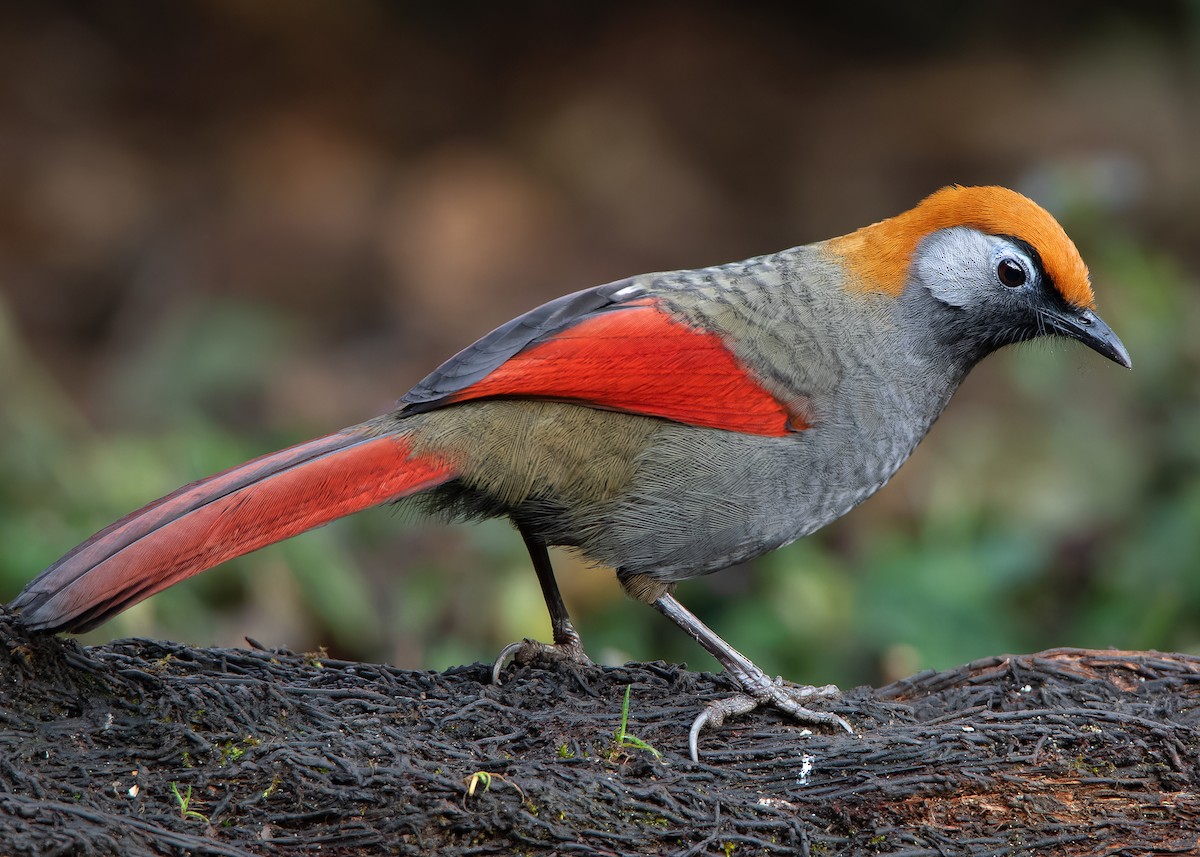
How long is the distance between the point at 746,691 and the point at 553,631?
2.36ft

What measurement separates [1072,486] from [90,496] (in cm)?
457

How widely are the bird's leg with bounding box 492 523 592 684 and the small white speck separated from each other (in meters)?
Answer: 0.93

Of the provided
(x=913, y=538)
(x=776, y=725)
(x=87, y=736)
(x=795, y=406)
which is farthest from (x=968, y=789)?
(x=913, y=538)

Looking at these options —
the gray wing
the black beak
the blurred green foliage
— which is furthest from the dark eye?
the gray wing

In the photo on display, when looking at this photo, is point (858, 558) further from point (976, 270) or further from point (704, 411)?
point (704, 411)

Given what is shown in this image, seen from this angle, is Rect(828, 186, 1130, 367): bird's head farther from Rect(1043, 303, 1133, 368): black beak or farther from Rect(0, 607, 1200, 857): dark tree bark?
Rect(0, 607, 1200, 857): dark tree bark

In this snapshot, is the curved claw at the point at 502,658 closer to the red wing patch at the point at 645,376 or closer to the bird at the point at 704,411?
the bird at the point at 704,411

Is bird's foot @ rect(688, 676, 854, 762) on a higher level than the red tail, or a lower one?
lower

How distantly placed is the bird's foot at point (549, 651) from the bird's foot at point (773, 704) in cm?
54

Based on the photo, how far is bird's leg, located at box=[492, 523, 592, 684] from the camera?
4094 mm

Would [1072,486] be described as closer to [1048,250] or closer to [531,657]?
[1048,250]

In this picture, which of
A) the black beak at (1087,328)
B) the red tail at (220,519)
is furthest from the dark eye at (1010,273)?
the red tail at (220,519)

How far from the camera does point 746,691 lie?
3.83 m

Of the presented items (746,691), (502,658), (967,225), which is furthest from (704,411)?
(967,225)
